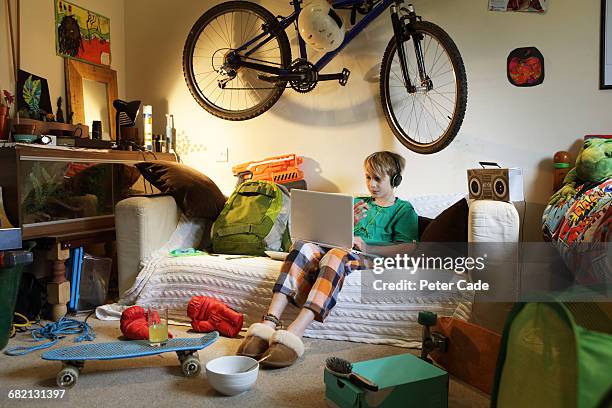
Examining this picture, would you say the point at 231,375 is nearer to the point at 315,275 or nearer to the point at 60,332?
the point at 315,275

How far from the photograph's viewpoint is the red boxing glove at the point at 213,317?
2.08 metres

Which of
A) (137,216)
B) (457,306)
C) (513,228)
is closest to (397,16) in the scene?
(513,228)

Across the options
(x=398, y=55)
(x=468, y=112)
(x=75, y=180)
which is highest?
(x=398, y=55)

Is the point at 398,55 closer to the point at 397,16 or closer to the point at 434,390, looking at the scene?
the point at 397,16

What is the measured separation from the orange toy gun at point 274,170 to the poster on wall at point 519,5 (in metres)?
1.27

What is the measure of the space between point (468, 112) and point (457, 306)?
108 cm

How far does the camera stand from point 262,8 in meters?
2.81

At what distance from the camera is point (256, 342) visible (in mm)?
1768

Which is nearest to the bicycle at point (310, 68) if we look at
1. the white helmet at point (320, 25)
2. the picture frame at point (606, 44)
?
the white helmet at point (320, 25)

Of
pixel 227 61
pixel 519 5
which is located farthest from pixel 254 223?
pixel 519 5

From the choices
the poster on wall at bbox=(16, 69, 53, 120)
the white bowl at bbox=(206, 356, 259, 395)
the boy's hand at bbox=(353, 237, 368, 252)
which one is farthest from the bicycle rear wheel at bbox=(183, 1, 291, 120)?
the white bowl at bbox=(206, 356, 259, 395)

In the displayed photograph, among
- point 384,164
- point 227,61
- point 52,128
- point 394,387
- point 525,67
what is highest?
point 227,61

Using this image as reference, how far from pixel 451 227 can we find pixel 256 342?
36.0 inches

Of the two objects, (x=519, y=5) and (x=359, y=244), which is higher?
(x=519, y=5)
